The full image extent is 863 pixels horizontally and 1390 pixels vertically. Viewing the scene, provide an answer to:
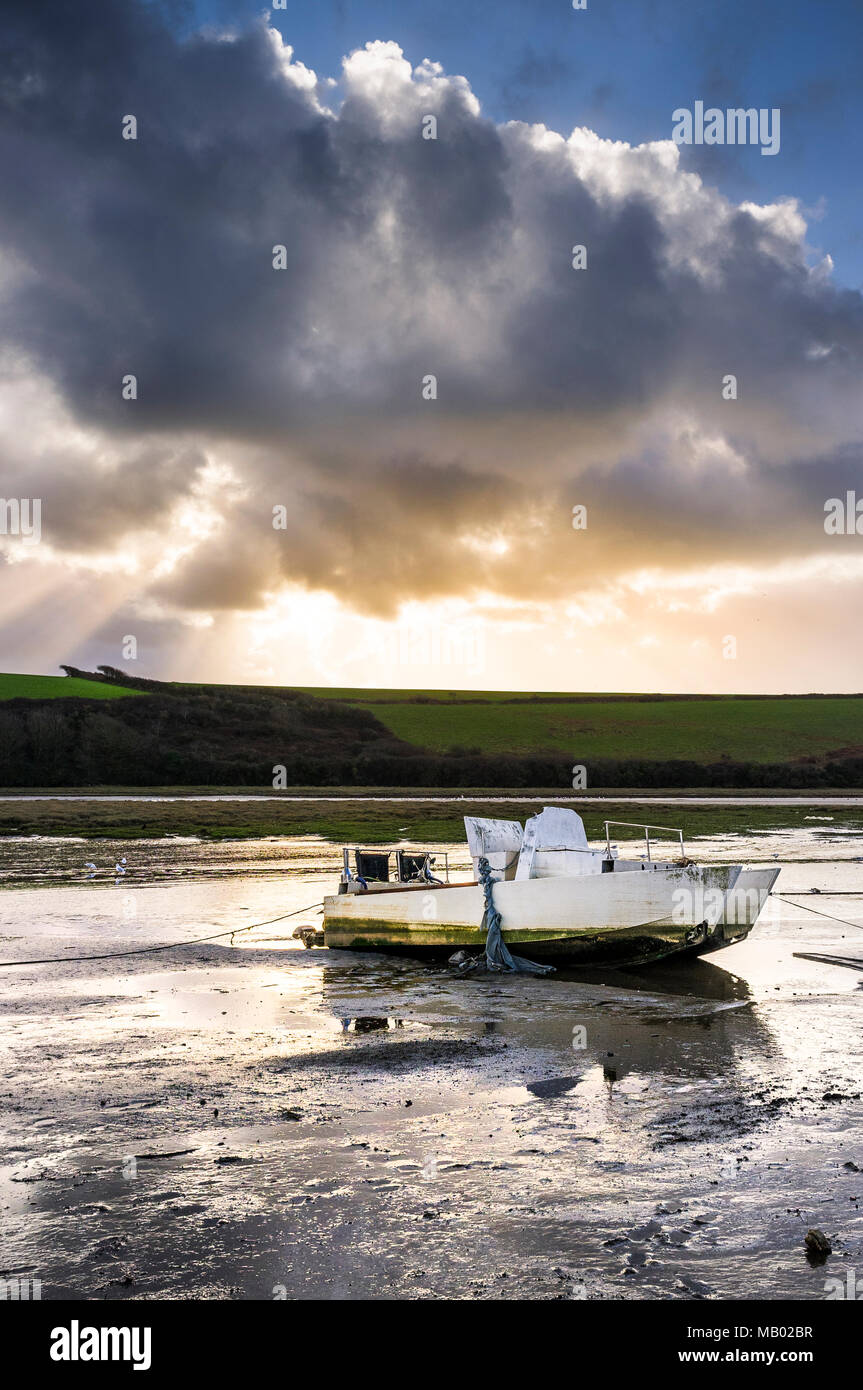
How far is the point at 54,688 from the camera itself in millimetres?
114250

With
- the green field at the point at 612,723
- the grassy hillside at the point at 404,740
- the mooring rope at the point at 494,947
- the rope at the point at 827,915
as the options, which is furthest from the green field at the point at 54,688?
the mooring rope at the point at 494,947

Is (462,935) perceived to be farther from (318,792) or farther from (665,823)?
(318,792)

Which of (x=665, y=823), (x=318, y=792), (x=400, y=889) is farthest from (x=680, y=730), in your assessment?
(x=400, y=889)

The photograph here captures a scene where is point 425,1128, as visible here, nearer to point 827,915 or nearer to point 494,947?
point 494,947

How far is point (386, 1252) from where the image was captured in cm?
Result: 657

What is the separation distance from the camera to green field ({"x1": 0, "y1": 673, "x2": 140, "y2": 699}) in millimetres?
108188

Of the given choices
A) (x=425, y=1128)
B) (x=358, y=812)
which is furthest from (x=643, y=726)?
(x=425, y=1128)

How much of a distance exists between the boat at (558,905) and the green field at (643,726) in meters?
69.5

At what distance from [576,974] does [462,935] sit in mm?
2352

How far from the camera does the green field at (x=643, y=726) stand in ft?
306

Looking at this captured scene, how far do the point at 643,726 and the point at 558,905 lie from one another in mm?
92290

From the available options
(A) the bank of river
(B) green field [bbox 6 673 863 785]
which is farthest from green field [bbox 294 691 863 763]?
(A) the bank of river

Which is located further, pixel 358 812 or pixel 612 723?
pixel 612 723
